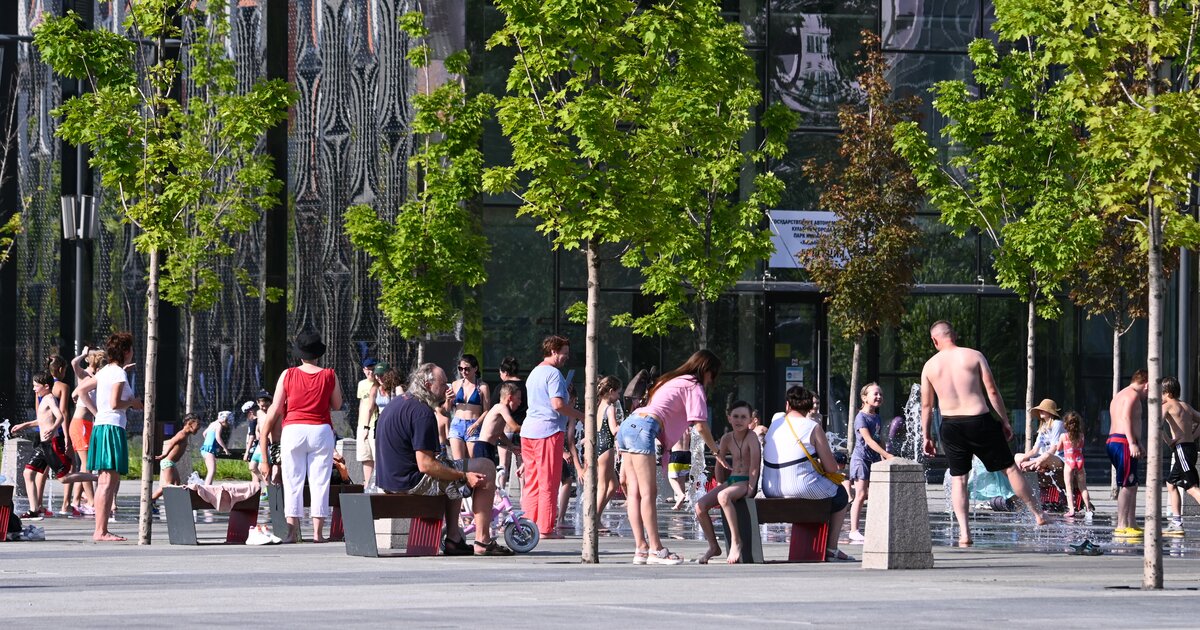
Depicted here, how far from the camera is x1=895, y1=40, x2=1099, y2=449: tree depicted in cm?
2967

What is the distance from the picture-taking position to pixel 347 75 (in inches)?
1433

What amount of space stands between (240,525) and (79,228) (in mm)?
12485

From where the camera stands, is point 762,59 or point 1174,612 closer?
point 1174,612

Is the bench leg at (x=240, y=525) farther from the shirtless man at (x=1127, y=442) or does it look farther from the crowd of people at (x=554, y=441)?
the shirtless man at (x=1127, y=442)

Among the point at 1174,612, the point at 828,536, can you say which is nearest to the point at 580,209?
the point at 828,536

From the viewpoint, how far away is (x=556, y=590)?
1272cm

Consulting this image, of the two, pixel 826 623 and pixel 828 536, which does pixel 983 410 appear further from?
pixel 826 623

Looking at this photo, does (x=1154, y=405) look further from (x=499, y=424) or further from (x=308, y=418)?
(x=499, y=424)

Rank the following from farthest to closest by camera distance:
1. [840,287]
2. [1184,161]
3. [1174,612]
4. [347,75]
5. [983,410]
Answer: [347,75], [840,287], [983,410], [1184,161], [1174,612]

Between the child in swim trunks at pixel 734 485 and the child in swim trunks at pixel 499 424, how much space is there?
3.17 meters

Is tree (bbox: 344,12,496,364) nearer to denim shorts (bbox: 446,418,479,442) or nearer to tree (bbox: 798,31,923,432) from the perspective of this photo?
tree (bbox: 798,31,923,432)

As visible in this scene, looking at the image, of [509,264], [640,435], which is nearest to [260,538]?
[640,435]

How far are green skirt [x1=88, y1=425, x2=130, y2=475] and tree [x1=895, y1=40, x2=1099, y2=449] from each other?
1459 cm

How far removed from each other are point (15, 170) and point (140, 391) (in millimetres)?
5474
